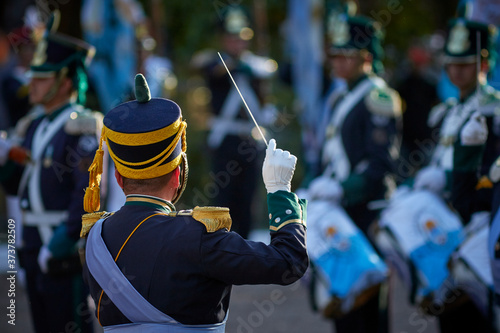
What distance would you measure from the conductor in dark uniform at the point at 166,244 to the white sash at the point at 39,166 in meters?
1.78

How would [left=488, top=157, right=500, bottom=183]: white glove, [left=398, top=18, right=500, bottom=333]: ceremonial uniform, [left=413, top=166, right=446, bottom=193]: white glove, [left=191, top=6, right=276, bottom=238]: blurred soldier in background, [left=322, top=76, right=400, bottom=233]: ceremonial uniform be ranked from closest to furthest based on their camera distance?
[left=488, top=157, right=500, bottom=183]: white glove → [left=398, top=18, right=500, bottom=333]: ceremonial uniform → [left=413, top=166, right=446, bottom=193]: white glove → [left=322, top=76, right=400, bottom=233]: ceremonial uniform → [left=191, top=6, right=276, bottom=238]: blurred soldier in background

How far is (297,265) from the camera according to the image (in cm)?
260

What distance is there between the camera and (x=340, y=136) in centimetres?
511

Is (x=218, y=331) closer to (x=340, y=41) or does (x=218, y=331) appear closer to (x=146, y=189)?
(x=146, y=189)

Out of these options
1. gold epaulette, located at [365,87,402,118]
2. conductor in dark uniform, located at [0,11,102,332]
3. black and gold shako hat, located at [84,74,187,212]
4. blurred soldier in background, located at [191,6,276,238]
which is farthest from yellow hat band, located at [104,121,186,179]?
blurred soldier in background, located at [191,6,276,238]

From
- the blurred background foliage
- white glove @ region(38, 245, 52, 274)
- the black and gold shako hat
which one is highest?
the black and gold shako hat

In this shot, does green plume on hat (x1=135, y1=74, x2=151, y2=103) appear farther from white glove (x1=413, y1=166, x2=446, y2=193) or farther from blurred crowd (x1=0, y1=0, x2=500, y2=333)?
white glove (x1=413, y1=166, x2=446, y2=193)

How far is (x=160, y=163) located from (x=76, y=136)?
74.2 inches

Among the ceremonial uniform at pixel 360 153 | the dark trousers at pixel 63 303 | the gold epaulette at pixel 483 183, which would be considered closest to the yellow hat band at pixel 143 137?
the dark trousers at pixel 63 303

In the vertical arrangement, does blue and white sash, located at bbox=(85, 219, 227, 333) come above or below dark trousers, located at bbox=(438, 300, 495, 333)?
above

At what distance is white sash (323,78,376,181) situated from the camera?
5.05 meters

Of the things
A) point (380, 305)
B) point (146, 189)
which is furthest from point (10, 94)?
point (146, 189)

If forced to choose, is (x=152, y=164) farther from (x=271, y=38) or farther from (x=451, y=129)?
(x=271, y=38)

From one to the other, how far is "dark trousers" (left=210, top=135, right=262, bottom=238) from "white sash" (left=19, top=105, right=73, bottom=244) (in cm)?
332
